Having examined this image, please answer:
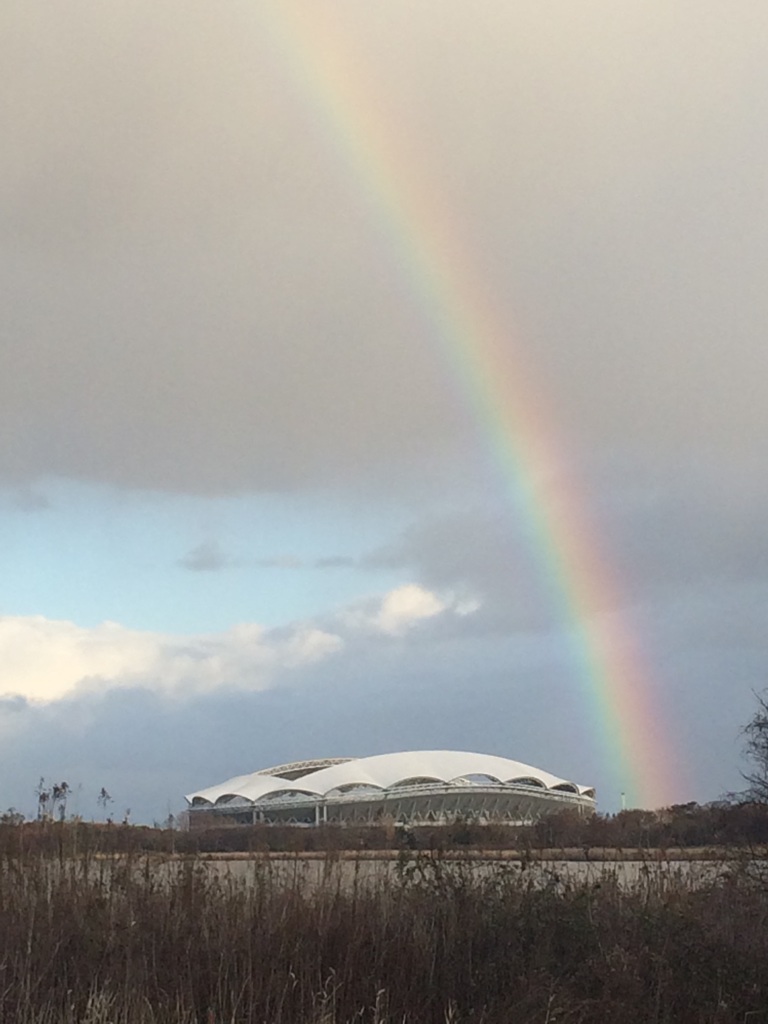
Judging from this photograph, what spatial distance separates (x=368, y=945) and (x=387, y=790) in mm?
88098

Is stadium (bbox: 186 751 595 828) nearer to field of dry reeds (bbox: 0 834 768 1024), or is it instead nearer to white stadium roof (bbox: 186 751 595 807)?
white stadium roof (bbox: 186 751 595 807)

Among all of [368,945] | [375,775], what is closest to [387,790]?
[375,775]

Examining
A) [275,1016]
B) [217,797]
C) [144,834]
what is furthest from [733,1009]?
[217,797]

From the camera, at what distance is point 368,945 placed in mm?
8805

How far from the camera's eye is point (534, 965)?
882 centimetres

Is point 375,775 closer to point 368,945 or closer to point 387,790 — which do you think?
point 387,790

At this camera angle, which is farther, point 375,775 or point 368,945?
point 375,775

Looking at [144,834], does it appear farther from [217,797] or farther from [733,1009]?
[217,797]

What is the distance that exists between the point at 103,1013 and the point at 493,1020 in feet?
8.26

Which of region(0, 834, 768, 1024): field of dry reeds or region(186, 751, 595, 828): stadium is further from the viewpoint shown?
region(186, 751, 595, 828): stadium

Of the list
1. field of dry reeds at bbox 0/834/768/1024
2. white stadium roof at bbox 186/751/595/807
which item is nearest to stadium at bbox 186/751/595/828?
white stadium roof at bbox 186/751/595/807

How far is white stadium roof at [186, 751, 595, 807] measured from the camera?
97250 millimetres

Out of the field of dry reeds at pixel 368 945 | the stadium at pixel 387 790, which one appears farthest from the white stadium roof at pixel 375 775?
the field of dry reeds at pixel 368 945

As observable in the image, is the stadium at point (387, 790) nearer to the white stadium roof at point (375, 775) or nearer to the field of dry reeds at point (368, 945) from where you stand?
the white stadium roof at point (375, 775)
